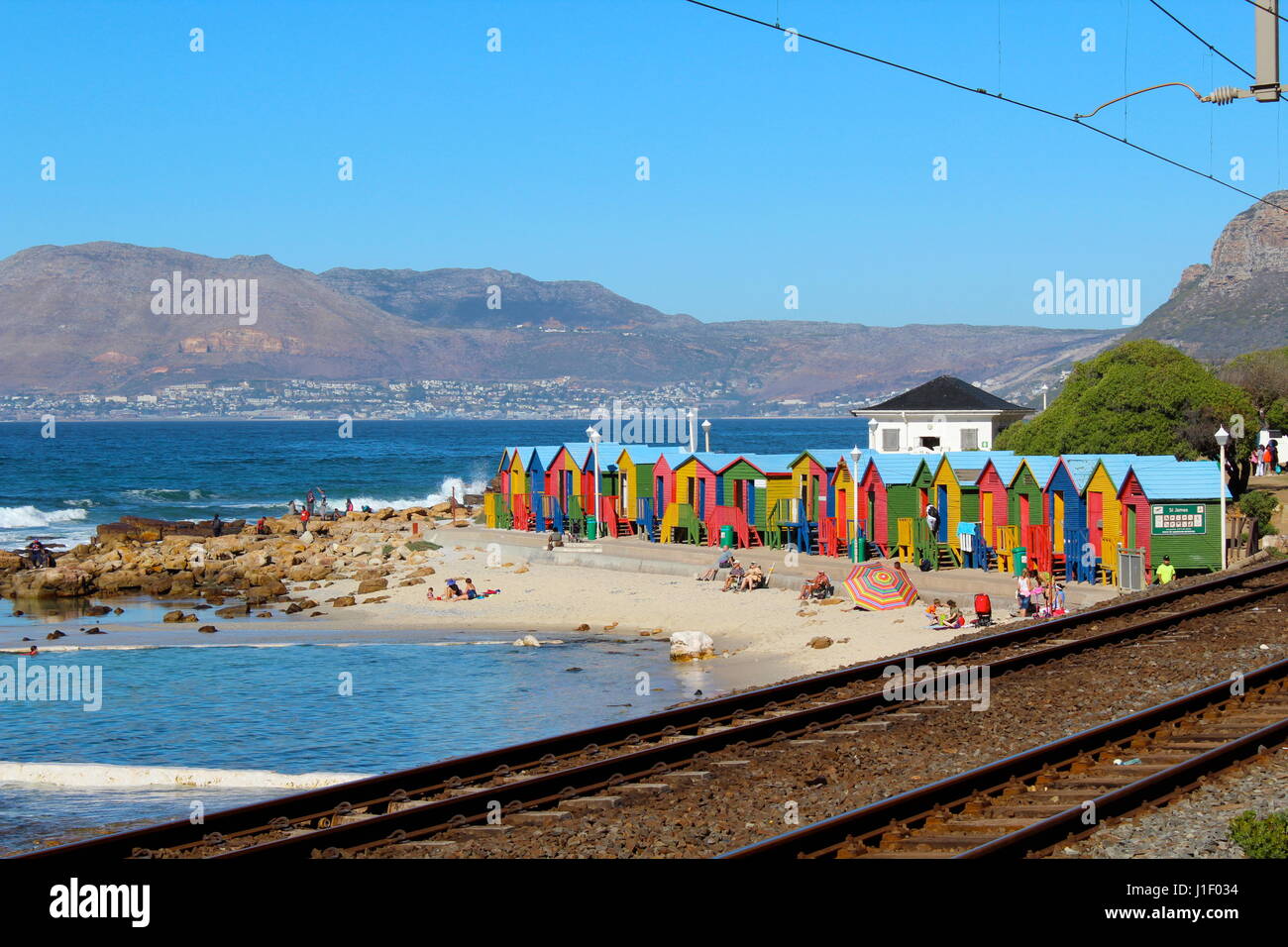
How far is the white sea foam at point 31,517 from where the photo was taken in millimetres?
83625

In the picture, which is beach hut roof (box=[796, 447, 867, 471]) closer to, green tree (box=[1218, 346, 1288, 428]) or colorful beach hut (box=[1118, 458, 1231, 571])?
colorful beach hut (box=[1118, 458, 1231, 571])

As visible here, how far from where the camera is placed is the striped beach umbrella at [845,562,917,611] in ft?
98.4

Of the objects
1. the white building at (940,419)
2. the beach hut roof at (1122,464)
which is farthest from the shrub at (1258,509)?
the white building at (940,419)

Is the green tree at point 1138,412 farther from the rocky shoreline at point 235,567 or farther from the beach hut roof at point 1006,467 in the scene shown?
the rocky shoreline at point 235,567

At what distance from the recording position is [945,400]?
65.9 meters

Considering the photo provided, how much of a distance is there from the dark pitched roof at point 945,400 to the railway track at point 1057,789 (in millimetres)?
49217

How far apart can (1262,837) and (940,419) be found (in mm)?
55465

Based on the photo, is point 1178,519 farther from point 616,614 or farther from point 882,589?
point 616,614

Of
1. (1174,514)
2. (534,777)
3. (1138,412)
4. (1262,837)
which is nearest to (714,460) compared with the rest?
(1138,412)

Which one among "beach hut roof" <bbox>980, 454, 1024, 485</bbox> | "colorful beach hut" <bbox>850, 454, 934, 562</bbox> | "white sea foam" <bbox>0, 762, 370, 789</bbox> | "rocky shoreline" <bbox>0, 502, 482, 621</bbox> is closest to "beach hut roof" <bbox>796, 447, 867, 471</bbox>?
"colorful beach hut" <bbox>850, 454, 934, 562</bbox>

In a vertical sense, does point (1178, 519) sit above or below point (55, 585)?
above
